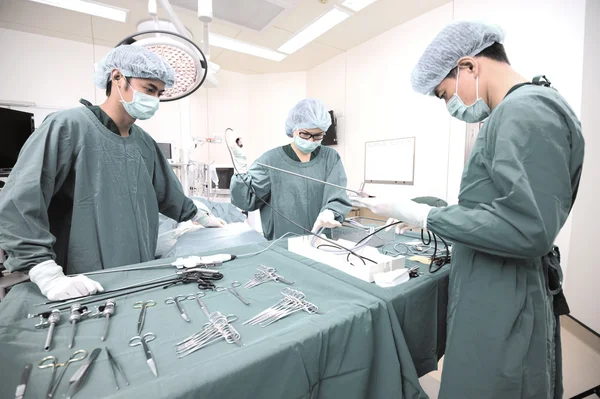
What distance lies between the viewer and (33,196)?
1005 mm

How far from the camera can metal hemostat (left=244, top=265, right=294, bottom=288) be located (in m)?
0.99

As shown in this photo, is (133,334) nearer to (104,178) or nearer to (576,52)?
(104,178)

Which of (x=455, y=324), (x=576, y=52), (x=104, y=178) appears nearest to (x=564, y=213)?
(x=455, y=324)

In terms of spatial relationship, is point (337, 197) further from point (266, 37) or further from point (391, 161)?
point (266, 37)

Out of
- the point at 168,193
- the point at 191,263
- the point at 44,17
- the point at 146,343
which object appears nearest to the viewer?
the point at 146,343

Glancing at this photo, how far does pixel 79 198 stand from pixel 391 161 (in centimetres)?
357

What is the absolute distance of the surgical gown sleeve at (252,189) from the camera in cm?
176

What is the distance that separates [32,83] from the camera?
149 inches

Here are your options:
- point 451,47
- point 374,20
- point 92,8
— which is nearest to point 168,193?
point 451,47

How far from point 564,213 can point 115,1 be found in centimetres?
417

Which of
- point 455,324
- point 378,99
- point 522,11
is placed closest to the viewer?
point 455,324

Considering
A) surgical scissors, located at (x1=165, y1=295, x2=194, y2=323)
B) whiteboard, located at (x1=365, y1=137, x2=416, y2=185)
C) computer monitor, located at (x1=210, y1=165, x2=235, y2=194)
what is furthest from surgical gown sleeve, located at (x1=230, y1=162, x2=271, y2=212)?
whiteboard, located at (x1=365, y1=137, x2=416, y2=185)

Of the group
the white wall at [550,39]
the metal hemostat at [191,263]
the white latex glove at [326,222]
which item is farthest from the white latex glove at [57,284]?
the white wall at [550,39]

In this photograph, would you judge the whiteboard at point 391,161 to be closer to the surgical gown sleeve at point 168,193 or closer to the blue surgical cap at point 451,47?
the blue surgical cap at point 451,47
